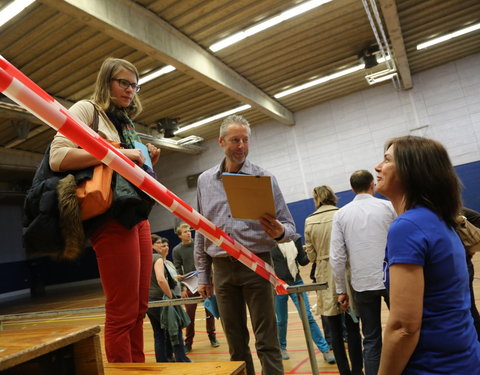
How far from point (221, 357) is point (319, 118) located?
357 inches

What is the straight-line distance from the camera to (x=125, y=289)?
1.43 metres

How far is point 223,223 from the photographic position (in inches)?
84.4

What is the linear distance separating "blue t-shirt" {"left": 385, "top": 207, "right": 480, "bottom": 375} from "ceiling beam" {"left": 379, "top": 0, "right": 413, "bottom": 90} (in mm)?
6364

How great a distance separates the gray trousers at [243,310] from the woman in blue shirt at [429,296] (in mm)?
888

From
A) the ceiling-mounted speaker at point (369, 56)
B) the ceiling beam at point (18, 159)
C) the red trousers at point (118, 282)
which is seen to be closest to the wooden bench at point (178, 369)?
the red trousers at point (118, 282)

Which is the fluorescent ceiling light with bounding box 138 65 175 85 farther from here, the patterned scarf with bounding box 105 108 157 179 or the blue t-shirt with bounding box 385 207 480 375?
the blue t-shirt with bounding box 385 207 480 375

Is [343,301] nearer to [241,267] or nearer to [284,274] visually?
[241,267]

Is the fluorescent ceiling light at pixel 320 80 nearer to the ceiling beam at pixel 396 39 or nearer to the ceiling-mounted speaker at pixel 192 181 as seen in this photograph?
the ceiling beam at pixel 396 39

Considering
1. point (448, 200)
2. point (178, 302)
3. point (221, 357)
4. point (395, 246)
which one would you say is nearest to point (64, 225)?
point (178, 302)

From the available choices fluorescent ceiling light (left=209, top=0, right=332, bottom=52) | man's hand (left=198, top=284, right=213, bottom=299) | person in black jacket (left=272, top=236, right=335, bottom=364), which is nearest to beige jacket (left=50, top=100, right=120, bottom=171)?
man's hand (left=198, top=284, right=213, bottom=299)

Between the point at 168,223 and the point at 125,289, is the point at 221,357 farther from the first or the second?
the point at 168,223

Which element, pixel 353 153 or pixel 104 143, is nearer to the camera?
pixel 104 143

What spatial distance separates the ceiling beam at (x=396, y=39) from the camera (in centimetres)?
652

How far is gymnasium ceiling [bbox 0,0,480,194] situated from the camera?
6059 millimetres
